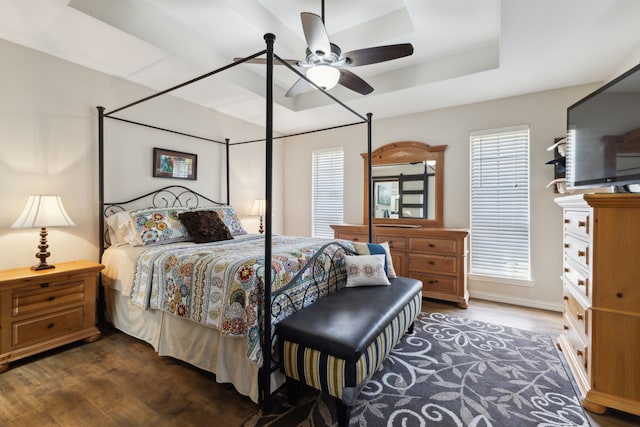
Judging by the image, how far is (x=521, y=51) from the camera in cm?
253

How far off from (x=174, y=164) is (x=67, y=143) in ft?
3.49

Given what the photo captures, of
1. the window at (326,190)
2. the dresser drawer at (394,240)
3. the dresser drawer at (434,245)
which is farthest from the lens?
the window at (326,190)

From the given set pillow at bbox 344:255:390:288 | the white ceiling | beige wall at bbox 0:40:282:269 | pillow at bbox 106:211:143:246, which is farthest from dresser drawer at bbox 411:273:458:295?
beige wall at bbox 0:40:282:269

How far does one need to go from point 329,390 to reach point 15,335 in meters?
2.36

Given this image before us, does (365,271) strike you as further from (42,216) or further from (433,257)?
(42,216)

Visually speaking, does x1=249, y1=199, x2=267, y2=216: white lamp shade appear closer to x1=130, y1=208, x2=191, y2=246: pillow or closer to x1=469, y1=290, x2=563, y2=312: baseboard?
x1=130, y1=208, x2=191, y2=246: pillow

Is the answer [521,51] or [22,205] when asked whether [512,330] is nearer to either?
[521,51]

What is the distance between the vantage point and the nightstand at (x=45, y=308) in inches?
83.0

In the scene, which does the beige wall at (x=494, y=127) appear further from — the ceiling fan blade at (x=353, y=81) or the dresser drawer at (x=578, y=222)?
the ceiling fan blade at (x=353, y=81)

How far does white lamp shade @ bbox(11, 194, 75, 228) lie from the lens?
7.50 ft

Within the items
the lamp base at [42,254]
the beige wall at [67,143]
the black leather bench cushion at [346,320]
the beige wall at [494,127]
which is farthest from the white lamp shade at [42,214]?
the beige wall at [494,127]

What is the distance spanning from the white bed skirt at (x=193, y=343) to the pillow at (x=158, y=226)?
581 mm

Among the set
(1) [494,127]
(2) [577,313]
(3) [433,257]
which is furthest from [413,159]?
(2) [577,313]

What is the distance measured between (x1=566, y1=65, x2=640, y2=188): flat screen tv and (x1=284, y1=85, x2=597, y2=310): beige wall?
4.40ft
